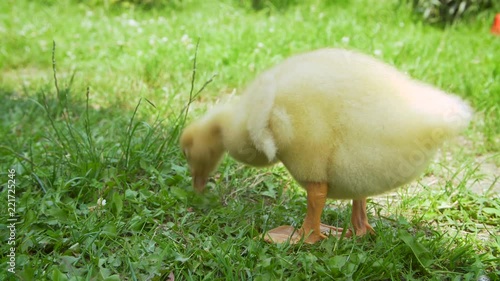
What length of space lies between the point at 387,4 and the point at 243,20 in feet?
5.74

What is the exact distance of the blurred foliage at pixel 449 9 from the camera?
6.82m

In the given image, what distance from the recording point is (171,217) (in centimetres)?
293

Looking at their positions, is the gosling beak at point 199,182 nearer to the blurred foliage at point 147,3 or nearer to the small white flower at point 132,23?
the small white flower at point 132,23

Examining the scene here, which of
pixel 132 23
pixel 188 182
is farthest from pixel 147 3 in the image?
pixel 188 182

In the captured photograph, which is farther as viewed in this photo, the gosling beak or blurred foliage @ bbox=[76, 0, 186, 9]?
blurred foliage @ bbox=[76, 0, 186, 9]

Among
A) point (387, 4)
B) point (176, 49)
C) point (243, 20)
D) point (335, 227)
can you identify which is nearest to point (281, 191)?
point (335, 227)

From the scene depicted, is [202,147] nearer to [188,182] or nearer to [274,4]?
[188,182]

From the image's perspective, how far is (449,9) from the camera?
6.89m

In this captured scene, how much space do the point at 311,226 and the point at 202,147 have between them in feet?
2.03

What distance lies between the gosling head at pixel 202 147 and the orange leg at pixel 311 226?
46 cm

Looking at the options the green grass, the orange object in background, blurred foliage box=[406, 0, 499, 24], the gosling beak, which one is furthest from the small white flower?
the gosling beak

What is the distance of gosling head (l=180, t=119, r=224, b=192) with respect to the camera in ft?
9.28

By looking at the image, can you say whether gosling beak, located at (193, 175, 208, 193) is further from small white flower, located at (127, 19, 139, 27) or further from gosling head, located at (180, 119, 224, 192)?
small white flower, located at (127, 19, 139, 27)

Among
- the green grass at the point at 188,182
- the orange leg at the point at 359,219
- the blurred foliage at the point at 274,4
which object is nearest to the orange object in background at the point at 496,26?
the green grass at the point at 188,182
